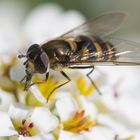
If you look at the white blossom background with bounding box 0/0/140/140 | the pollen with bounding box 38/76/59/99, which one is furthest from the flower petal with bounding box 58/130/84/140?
the pollen with bounding box 38/76/59/99

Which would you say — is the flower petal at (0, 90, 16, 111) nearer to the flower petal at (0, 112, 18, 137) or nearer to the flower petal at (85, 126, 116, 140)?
the flower petal at (0, 112, 18, 137)

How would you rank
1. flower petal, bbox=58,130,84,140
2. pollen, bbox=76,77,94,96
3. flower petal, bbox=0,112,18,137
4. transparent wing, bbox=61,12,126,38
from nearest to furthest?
flower petal, bbox=0,112,18,137 < flower petal, bbox=58,130,84,140 < pollen, bbox=76,77,94,96 < transparent wing, bbox=61,12,126,38

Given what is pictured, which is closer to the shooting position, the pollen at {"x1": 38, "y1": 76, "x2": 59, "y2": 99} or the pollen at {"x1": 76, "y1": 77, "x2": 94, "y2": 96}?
the pollen at {"x1": 38, "y1": 76, "x2": 59, "y2": 99}

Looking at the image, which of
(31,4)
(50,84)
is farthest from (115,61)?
(31,4)

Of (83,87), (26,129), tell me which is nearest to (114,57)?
(83,87)

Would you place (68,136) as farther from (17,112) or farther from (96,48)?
(96,48)

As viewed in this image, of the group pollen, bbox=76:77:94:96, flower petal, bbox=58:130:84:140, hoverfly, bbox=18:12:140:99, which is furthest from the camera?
pollen, bbox=76:77:94:96

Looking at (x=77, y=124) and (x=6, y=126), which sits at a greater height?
(x=6, y=126)
